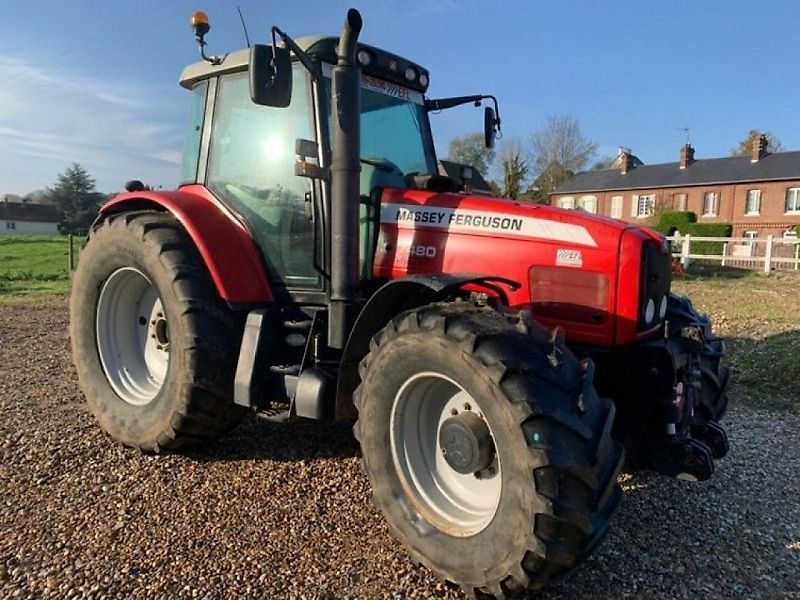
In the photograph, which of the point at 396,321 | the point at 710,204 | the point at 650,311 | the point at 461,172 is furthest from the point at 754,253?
the point at 396,321

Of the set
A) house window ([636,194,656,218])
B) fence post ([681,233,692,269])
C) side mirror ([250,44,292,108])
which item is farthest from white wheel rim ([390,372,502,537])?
house window ([636,194,656,218])

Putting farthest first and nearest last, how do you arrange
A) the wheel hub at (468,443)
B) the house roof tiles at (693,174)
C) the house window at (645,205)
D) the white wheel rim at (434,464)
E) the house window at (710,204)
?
1. the house window at (645,205)
2. the house window at (710,204)
3. the house roof tiles at (693,174)
4. the white wheel rim at (434,464)
5. the wheel hub at (468,443)

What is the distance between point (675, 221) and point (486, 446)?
37446 mm

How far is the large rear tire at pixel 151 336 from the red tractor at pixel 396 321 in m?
0.01

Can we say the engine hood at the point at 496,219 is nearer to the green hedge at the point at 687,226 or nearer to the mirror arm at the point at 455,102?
the mirror arm at the point at 455,102

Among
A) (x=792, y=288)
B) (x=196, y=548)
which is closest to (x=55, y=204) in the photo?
(x=792, y=288)

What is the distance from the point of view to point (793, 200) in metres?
38.4

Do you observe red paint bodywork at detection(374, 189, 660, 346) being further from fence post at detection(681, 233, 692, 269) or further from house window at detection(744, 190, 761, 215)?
house window at detection(744, 190, 761, 215)

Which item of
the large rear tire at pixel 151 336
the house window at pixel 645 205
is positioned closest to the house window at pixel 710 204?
the house window at pixel 645 205

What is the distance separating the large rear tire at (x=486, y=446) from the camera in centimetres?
239

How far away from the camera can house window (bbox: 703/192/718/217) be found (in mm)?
41688

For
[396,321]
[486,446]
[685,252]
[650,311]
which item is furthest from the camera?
[685,252]

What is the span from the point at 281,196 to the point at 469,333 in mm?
1843

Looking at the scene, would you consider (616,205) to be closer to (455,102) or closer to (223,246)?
(455,102)
